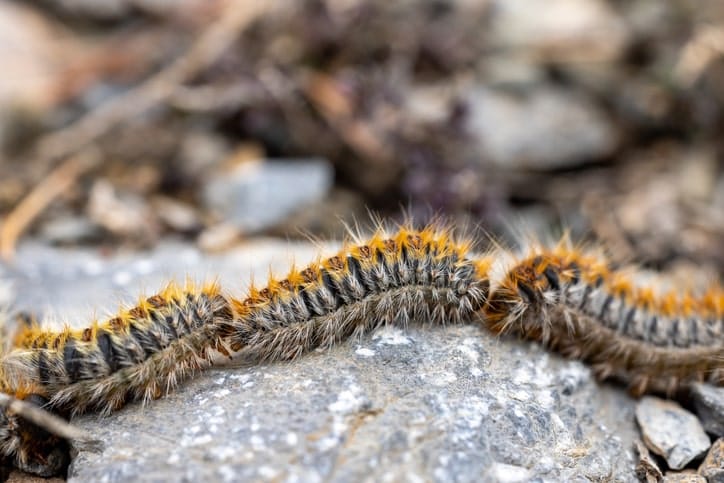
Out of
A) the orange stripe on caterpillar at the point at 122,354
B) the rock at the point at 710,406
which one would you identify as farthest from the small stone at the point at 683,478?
the orange stripe on caterpillar at the point at 122,354

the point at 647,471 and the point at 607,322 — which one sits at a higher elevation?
the point at 607,322

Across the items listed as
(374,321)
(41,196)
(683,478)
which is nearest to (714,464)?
(683,478)

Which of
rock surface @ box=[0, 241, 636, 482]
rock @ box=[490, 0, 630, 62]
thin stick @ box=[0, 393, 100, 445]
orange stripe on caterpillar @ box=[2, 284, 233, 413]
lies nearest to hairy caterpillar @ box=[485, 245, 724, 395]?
Answer: rock surface @ box=[0, 241, 636, 482]

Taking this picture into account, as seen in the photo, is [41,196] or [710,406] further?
[41,196]

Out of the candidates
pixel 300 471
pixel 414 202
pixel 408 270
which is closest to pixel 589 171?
pixel 414 202

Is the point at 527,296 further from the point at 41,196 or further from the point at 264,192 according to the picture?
A: the point at 41,196

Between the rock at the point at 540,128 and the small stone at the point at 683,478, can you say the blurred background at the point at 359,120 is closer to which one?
the rock at the point at 540,128

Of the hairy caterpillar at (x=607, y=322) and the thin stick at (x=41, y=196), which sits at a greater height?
the thin stick at (x=41, y=196)
